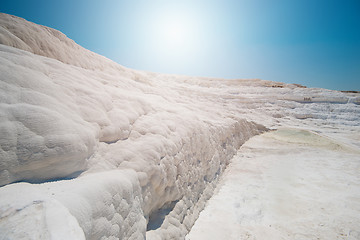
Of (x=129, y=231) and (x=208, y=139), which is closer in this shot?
(x=129, y=231)

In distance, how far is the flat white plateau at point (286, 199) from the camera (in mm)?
2223

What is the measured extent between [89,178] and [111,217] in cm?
35

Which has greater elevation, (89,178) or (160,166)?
(89,178)

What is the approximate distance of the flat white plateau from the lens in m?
2.22

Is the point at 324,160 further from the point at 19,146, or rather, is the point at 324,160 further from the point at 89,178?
the point at 19,146

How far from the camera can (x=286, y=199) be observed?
290 centimetres

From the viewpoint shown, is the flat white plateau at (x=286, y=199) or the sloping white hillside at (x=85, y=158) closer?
the sloping white hillside at (x=85, y=158)

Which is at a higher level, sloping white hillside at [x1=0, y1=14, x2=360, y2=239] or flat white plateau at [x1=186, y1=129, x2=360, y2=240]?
sloping white hillside at [x1=0, y1=14, x2=360, y2=239]

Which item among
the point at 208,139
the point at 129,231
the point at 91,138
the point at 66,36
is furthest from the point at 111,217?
the point at 66,36

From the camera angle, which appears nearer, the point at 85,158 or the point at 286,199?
the point at 85,158

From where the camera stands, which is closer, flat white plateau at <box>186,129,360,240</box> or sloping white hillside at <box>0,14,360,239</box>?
sloping white hillside at <box>0,14,360,239</box>

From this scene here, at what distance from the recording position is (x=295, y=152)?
5.34m

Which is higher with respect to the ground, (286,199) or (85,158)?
(85,158)

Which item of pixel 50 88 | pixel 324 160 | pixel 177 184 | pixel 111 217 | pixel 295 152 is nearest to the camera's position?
pixel 111 217
